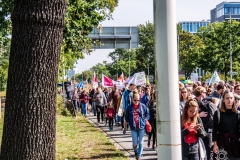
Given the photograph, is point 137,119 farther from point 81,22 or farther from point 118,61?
point 118,61

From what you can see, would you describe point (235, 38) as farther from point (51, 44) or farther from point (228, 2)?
point (228, 2)

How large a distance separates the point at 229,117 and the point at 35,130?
399 centimetres

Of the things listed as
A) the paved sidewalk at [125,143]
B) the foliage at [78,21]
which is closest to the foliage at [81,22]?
the foliage at [78,21]

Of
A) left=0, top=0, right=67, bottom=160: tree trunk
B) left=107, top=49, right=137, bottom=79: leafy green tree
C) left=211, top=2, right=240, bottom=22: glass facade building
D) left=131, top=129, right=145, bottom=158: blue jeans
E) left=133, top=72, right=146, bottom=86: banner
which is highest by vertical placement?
left=211, top=2, right=240, bottom=22: glass facade building

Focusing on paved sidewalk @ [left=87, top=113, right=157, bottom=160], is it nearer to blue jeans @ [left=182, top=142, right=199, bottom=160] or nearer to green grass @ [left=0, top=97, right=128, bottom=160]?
green grass @ [left=0, top=97, right=128, bottom=160]

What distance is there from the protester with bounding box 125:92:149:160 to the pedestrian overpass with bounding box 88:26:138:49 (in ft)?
56.3

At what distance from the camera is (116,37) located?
27.8 m

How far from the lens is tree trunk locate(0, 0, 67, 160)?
3.99 meters

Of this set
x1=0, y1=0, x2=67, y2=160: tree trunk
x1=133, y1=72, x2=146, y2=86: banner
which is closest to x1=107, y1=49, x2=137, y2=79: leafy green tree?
x1=133, y1=72, x2=146, y2=86: banner

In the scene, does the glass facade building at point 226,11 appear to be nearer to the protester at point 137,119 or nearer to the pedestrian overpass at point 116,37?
the pedestrian overpass at point 116,37

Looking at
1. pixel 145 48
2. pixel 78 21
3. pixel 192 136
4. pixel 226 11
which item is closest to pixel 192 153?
pixel 192 136

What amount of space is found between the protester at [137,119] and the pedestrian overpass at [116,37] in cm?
1715

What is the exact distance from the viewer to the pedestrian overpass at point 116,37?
89.1ft

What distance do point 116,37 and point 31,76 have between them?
23909 millimetres
